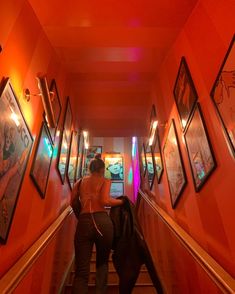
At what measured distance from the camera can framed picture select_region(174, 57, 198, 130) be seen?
6.54 ft

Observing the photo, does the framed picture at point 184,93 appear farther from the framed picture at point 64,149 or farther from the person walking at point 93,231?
the framed picture at point 64,149

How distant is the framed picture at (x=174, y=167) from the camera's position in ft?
7.54

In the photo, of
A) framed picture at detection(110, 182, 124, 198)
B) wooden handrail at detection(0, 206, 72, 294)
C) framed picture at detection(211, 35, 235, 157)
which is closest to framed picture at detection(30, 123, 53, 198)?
wooden handrail at detection(0, 206, 72, 294)

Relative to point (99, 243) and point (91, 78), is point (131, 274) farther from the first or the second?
point (91, 78)

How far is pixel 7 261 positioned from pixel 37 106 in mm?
1236

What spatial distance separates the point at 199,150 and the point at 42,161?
142cm

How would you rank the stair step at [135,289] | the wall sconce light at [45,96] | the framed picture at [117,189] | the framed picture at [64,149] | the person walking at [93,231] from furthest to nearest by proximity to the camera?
the framed picture at [117,189], the framed picture at [64,149], the stair step at [135,289], the person walking at [93,231], the wall sconce light at [45,96]

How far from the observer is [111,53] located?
8.89 ft

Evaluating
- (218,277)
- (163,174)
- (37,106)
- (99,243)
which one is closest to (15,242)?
(99,243)

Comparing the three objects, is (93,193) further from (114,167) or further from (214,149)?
(114,167)

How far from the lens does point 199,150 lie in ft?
6.04

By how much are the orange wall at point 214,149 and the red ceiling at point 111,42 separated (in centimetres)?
28

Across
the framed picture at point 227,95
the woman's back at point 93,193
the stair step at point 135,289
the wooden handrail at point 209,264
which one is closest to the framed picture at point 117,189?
the stair step at point 135,289

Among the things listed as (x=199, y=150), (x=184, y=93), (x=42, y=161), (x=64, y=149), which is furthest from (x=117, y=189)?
(x=199, y=150)
